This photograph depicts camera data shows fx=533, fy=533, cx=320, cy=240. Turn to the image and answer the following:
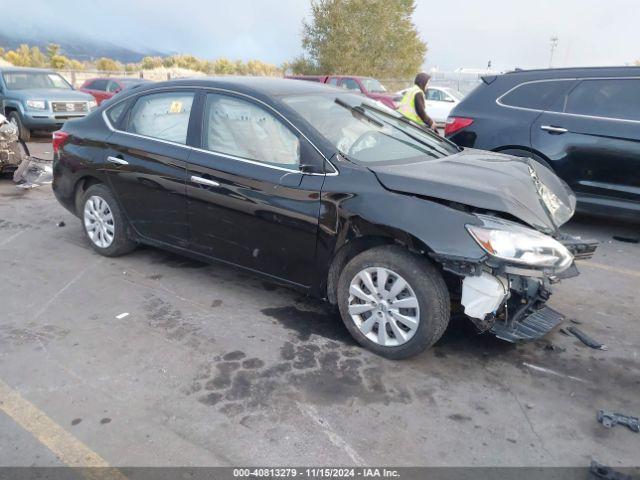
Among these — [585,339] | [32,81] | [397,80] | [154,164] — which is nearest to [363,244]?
[585,339]

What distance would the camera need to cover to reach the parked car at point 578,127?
5559 millimetres

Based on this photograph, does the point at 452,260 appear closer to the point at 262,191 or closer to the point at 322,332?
the point at 322,332

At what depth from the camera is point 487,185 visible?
334 cm

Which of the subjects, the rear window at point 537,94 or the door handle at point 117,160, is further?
the rear window at point 537,94

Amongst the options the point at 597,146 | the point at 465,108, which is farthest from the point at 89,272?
the point at 597,146

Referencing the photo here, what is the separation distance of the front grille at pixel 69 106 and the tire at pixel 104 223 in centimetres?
911

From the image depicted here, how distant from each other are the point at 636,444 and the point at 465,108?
467 centimetres

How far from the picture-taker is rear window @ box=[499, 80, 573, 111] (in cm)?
599

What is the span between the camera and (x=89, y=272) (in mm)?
4742

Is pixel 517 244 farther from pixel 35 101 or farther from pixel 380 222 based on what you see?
pixel 35 101

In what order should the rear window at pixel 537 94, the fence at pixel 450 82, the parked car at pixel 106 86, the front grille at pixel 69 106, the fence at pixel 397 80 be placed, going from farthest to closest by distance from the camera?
the fence at pixel 450 82 < the fence at pixel 397 80 < the parked car at pixel 106 86 < the front grille at pixel 69 106 < the rear window at pixel 537 94

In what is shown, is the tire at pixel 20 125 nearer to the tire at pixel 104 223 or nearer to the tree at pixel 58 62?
the tire at pixel 104 223

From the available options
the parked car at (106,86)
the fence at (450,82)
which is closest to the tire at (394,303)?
the parked car at (106,86)

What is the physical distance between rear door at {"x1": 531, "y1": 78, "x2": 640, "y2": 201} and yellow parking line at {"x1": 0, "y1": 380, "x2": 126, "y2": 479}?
Answer: 5.29 meters
